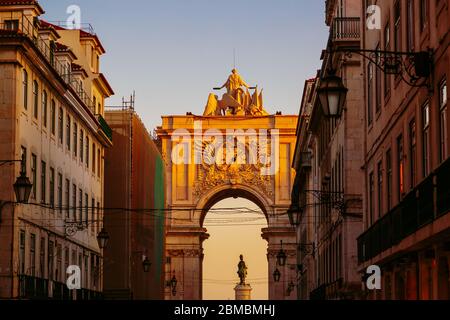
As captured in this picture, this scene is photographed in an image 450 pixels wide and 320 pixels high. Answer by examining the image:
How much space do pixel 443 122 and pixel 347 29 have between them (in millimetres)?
21225

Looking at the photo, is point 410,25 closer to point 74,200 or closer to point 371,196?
point 371,196

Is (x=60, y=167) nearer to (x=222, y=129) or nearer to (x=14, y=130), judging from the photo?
(x=14, y=130)

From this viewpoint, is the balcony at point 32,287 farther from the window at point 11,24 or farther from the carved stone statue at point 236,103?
the carved stone statue at point 236,103

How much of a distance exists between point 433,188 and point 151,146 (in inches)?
2747

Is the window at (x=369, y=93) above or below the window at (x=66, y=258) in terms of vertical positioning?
above

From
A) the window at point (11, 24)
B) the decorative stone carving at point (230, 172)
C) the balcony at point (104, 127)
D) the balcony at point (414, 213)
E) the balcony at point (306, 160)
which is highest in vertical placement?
the decorative stone carving at point (230, 172)

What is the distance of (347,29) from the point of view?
134ft

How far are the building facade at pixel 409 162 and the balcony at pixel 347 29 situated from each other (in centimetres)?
641

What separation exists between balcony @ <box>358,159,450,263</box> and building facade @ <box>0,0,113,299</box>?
49.2 ft

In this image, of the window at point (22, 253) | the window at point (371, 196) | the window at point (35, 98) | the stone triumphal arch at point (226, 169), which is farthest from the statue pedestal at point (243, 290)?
the window at point (371, 196)

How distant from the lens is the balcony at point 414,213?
55.6 ft

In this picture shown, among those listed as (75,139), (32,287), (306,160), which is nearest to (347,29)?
Answer: (32,287)

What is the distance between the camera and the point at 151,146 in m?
87.1

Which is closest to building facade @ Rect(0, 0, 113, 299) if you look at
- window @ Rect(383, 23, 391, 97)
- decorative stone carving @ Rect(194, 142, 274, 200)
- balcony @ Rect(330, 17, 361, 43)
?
balcony @ Rect(330, 17, 361, 43)
